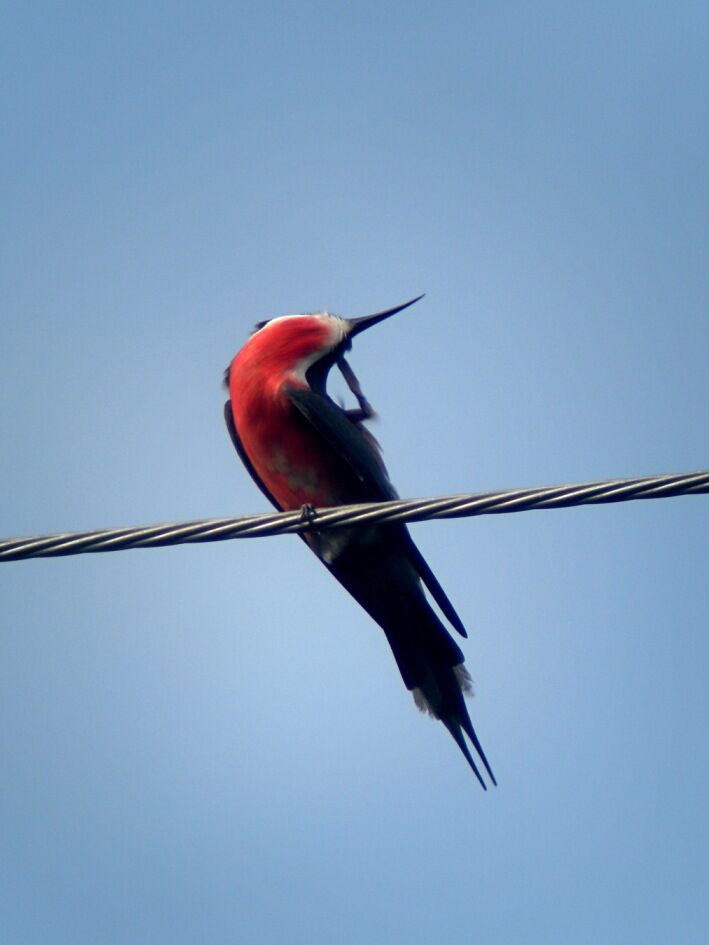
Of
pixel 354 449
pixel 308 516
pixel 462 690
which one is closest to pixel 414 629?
pixel 462 690

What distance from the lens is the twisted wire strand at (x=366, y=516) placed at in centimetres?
326

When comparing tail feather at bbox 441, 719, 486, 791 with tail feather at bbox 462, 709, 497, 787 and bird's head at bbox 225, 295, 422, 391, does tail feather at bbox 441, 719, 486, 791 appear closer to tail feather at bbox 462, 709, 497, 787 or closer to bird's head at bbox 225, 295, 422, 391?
tail feather at bbox 462, 709, 497, 787

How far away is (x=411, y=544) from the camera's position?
16.3 feet

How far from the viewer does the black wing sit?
4971 millimetres

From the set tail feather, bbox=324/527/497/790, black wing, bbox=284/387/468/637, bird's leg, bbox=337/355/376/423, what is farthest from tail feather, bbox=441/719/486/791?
bird's leg, bbox=337/355/376/423

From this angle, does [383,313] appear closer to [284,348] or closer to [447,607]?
[284,348]

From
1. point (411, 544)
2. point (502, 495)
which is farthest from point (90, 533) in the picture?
point (411, 544)

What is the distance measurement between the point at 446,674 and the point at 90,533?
2317 mm

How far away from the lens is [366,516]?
355cm

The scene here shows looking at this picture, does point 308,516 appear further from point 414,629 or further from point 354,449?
point 414,629

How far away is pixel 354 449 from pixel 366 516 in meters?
1.59

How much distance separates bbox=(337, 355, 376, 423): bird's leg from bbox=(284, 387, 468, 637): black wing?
23cm

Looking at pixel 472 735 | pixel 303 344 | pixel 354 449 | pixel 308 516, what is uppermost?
pixel 303 344

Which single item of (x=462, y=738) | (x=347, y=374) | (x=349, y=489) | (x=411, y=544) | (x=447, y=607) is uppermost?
(x=347, y=374)
